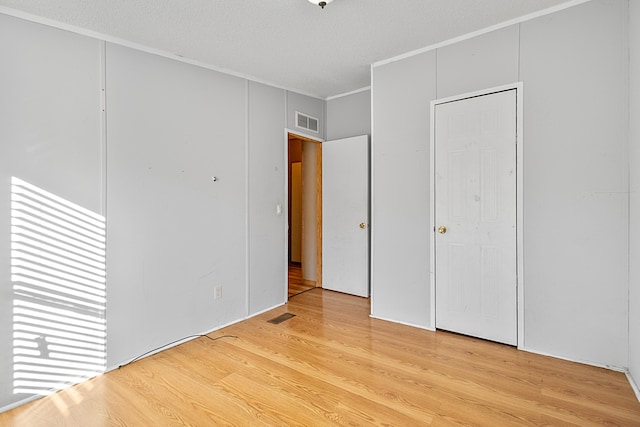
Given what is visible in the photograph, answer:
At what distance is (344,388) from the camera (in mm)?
2180

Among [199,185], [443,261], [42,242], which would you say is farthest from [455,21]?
[42,242]

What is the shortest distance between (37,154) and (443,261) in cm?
327

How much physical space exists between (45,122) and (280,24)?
1805 mm

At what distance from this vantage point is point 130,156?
259cm

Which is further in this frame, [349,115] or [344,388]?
[349,115]

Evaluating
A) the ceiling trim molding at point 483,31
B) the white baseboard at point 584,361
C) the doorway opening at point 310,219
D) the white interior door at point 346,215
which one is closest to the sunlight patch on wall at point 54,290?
the doorway opening at point 310,219

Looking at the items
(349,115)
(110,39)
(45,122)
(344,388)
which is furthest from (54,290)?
(349,115)

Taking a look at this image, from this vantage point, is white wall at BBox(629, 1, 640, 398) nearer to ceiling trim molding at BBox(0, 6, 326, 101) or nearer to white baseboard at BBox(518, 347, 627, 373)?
white baseboard at BBox(518, 347, 627, 373)

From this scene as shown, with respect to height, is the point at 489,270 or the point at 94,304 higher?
the point at 489,270

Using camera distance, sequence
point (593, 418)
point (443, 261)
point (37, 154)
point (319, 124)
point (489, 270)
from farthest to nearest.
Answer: point (319, 124) < point (443, 261) < point (489, 270) < point (37, 154) < point (593, 418)

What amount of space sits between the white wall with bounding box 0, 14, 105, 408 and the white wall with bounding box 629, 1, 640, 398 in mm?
3710

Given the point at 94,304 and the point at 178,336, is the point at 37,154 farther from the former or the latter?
the point at 178,336

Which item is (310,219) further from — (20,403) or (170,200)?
(20,403)

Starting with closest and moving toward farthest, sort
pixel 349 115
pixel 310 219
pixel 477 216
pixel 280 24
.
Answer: pixel 280 24
pixel 477 216
pixel 349 115
pixel 310 219
